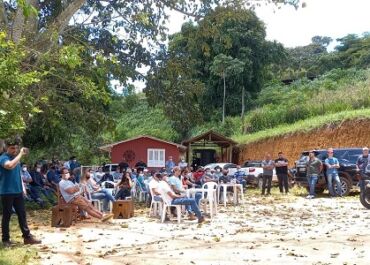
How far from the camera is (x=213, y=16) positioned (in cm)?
1786

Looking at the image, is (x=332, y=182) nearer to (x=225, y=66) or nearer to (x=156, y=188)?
(x=156, y=188)

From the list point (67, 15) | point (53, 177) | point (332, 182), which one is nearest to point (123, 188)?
point (53, 177)

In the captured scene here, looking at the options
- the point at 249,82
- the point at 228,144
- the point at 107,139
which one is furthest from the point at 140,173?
the point at 249,82

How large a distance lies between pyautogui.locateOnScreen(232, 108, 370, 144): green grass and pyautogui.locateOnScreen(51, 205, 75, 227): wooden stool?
18011mm

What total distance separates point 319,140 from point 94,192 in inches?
667

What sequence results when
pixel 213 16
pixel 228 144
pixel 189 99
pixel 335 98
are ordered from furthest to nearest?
pixel 228 144
pixel 335 98
pixel 189 99
pixel 213 16

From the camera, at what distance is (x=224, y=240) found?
9.55 m

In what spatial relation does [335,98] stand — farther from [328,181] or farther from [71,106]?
[71,106]

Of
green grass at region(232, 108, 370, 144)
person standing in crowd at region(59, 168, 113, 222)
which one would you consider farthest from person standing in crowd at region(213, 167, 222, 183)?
green grass at region(232, 108, 370, 144)

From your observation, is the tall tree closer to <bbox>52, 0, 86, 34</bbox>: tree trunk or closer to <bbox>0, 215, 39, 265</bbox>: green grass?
<bbox>52, 0, 86, 34</bbox>: tree trunk

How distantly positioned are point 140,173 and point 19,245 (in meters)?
10.8

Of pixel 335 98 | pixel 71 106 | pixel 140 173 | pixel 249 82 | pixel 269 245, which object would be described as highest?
pixel 249 82

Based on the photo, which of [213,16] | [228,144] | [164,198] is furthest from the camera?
[228,144]

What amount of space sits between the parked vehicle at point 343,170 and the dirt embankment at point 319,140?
6166mm
